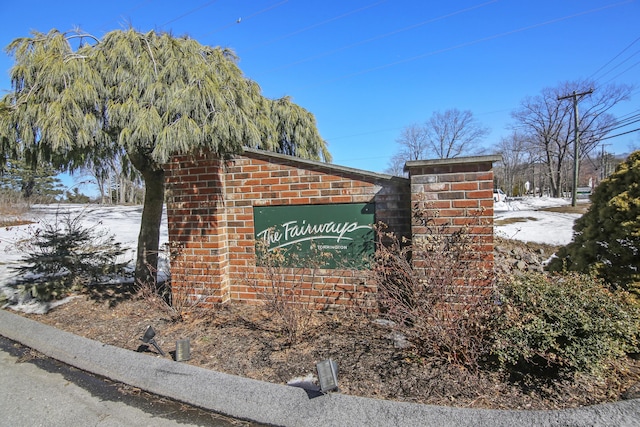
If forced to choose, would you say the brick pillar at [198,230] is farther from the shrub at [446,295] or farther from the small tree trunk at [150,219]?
the shrub at [446,295]

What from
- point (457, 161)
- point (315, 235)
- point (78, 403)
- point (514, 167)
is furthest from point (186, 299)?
point (514, 167)

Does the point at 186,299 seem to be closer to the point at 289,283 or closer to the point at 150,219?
the point at 289,283

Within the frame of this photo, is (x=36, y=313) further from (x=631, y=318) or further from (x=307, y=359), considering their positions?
(x=631, y=318)

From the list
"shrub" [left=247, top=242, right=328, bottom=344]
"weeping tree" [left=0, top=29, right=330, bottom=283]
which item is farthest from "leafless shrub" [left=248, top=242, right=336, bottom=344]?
"weeping tree" [left=0, top=29, right=330, bottom=283]

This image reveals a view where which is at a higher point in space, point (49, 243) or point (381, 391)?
point (49, 243)

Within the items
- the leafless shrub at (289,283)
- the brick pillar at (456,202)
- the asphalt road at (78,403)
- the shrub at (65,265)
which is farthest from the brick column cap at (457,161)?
the shrub at (65,265)

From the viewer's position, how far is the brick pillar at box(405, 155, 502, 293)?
3.21 meters

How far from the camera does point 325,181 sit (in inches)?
159

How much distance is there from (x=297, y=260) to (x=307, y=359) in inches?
51.3

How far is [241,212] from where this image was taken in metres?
4.38

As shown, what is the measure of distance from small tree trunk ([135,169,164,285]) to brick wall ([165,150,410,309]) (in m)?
0.66

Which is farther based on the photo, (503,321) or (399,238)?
(399,238)

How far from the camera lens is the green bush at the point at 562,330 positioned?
7.59 feet

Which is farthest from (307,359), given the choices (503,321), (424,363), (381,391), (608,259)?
(608,259)
